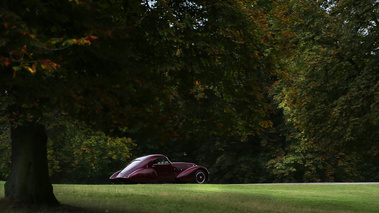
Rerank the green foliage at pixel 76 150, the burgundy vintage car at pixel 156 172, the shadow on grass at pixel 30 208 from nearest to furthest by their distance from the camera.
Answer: the shadow on grass at pixel 30 208, the burgundy vintage car at pixel 156 172, the green foliage at pixel 76 150

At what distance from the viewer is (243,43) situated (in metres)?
9.70

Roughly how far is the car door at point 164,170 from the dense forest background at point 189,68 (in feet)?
17.3

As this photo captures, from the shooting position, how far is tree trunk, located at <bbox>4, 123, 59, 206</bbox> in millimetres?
10188

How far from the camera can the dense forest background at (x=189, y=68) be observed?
18.5ft

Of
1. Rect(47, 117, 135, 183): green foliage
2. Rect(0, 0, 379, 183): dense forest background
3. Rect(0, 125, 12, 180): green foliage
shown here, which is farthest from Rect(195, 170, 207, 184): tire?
Rect(0, 125, 12, 180): green foliage

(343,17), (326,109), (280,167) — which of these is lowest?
(280,167)

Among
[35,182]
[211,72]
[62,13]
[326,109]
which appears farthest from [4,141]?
[62,13]

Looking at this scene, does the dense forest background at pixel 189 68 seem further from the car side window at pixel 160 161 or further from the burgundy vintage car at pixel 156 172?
the car side window at pixel 160 161

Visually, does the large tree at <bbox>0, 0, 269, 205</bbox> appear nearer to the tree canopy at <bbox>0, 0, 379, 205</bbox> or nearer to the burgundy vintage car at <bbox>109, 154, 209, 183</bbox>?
the tree canopy at <bbox>0, 0, 379, 205</bbox>

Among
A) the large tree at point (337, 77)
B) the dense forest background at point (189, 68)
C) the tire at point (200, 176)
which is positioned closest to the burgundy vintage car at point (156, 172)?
the tire at point (200, 176)

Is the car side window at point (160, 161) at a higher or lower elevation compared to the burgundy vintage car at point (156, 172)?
higher

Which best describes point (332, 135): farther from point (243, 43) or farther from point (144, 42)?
point (144, 42)

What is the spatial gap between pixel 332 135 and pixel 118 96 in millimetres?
12097

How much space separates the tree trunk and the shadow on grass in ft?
0.70
